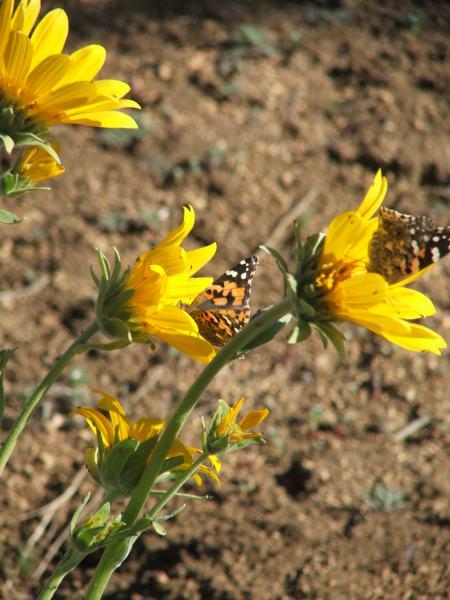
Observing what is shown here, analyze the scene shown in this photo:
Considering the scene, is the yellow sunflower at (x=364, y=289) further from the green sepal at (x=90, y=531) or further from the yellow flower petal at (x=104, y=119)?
the green sepal at (x=90, y=531)

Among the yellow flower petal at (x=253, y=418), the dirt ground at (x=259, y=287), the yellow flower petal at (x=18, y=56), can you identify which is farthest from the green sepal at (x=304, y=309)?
the dirt ground at (x=259, y=287)

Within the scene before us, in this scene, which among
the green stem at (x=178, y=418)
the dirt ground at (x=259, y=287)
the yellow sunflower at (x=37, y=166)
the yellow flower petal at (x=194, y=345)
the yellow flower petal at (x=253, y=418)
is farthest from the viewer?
the dirt ground at (x=259, y=287)

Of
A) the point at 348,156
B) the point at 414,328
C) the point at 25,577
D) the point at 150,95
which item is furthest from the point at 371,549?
the point at 150,95

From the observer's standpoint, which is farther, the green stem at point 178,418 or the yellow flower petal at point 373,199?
the yellow flower petal at point 373,199

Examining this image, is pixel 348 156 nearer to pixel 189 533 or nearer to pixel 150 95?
pixel 150 95

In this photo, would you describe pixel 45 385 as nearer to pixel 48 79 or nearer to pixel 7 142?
pixel 7 142

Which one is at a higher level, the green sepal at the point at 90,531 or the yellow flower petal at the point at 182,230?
the yellow flower petal at the point at 182,230
